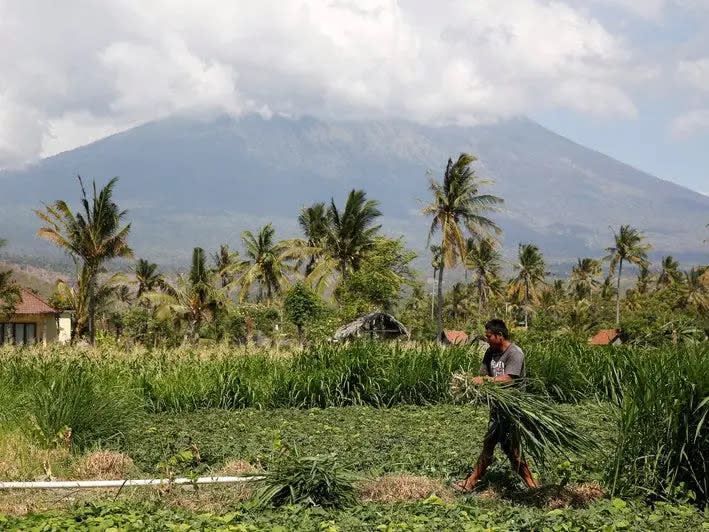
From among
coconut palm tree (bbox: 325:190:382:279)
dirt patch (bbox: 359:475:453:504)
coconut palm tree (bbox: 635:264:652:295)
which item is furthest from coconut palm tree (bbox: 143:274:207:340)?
coconut palm tree (bbox: 635:264:652:295)

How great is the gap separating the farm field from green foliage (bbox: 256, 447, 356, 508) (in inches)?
5.3

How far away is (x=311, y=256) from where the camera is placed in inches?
1849

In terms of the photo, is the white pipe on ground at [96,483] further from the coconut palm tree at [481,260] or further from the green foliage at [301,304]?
the coconut palm tree at [481,260]

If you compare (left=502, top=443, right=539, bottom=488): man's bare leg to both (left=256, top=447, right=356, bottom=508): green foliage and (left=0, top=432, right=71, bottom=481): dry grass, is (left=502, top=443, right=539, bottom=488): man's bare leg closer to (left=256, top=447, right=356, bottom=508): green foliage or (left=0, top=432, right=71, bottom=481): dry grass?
(left=256, top=447, right=356, bottom=508): green foliage

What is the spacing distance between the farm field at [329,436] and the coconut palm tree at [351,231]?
27.5 meters

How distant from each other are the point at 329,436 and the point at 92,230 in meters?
25.4

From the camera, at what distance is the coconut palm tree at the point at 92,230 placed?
3238 centimetres

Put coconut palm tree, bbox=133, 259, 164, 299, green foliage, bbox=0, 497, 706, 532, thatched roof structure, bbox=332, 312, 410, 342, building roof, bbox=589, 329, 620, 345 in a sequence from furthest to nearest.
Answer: coconut palm tree, bbox=133, 259, 164, 299 → building roof, bbox=589, 329, 620, 345 → thatched roof structure, bbox=332, 312, 410, 342 → green foliage, bbox=0, 497, 706, 532

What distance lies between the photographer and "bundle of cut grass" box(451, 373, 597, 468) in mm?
6691

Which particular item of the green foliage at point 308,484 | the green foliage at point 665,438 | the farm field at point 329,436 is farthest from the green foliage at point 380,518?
the green foliage at point 665,438

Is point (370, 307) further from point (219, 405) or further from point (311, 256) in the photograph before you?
point (219, 405)

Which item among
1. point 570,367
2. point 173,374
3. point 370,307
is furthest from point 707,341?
point 370,307

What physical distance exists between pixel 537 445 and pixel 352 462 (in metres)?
2.16

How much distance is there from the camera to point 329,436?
33.1 ft
